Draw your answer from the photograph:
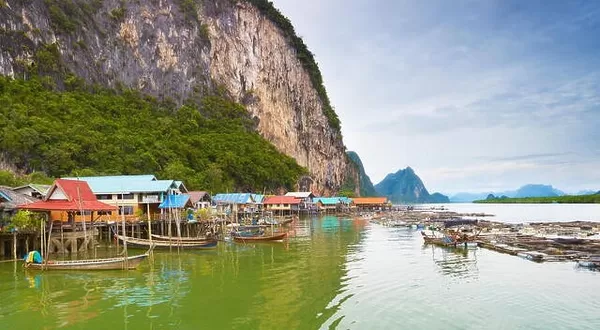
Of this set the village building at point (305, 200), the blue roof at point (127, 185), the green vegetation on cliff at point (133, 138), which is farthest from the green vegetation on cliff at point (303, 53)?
the blue roof at point (127, 185)

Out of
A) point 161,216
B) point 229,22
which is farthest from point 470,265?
point 229,22

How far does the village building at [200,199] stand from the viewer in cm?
5442

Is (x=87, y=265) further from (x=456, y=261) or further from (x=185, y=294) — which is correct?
(x=456, y=261)

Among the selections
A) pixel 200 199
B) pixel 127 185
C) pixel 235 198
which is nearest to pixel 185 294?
pixel 127 185

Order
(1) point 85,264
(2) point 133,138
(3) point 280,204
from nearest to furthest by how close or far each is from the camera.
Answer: (1) point 85,264, (2) point 133,138, (3) point 280,204

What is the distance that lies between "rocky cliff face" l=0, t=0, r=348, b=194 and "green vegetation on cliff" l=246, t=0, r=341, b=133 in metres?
3.27

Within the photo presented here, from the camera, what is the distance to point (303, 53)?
5999 inches

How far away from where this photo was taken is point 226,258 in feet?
106

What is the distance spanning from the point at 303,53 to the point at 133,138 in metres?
88.9

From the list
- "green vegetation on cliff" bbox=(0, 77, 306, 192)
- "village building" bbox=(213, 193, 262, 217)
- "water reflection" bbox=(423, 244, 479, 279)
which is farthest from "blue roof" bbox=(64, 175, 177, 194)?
"water reflection" bbox=(423, 244, 479, 279)

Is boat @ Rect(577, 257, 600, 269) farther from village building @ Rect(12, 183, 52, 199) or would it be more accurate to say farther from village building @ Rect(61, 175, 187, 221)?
village building @ Rect(12, 183, 52, 199)

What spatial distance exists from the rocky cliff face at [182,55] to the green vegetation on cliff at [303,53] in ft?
10.7

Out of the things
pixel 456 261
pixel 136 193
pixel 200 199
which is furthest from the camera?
pixel 200 199

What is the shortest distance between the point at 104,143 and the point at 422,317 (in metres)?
63.9
